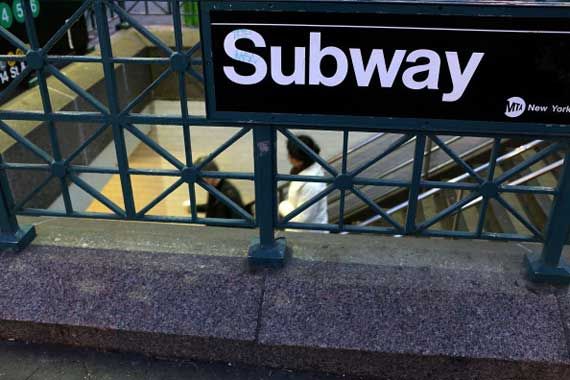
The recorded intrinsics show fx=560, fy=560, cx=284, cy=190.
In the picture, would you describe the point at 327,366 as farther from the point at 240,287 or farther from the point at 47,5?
the point at 47,5

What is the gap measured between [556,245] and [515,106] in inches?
34.4

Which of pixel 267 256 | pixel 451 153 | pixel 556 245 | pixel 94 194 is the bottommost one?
pixel 267 256

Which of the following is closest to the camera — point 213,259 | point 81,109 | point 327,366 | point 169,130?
point 327,366

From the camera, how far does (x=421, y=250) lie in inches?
129

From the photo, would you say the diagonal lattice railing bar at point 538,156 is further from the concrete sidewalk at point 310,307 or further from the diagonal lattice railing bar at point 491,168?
the concrete sidewalk at point 310,307

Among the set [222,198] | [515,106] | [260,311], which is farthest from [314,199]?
[515,106]

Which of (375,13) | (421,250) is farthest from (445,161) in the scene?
(375,13)

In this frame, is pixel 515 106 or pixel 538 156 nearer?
pixel 515 106

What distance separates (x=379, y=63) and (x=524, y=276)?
4.83ft

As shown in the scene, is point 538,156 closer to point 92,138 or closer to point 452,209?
point 452,209

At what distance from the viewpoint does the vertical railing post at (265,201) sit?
2.81 meters

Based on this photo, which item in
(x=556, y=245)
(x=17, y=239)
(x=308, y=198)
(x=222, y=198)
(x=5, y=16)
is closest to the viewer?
(x=556, y=245)

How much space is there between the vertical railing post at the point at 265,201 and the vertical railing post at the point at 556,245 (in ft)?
4.53

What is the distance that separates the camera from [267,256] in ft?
10.3
